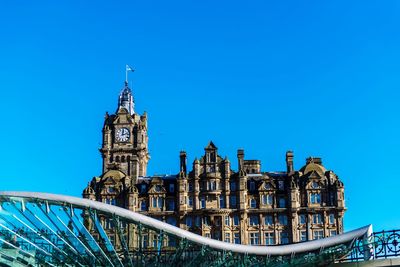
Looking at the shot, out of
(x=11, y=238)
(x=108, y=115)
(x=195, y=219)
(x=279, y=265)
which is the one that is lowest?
(x=279, y=265)

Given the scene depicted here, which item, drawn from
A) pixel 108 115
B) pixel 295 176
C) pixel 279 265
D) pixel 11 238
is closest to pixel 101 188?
pixel 108 115

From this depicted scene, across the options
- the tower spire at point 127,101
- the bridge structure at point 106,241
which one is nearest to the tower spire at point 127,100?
the tower spire at point 127,101

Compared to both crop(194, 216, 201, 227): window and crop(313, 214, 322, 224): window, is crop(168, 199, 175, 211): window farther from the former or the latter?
crop(313, 214, 322, 224): window

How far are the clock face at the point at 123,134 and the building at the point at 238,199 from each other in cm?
628

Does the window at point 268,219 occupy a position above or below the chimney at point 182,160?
below

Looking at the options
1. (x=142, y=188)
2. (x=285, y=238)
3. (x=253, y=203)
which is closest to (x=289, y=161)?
(x=253, y=203)

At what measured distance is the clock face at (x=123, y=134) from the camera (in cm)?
8538

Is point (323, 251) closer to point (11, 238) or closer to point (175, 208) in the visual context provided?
point (11, 238)

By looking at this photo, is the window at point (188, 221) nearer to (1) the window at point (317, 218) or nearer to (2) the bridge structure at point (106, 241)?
(1) the window at point (317, 218)

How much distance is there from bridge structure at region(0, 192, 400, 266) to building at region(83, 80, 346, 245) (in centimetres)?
3742

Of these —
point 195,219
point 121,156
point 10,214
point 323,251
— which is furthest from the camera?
point 121,156

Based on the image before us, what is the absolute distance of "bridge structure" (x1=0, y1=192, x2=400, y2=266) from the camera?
3288cm

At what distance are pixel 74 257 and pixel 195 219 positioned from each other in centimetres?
3981

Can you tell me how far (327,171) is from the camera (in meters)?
77.1
